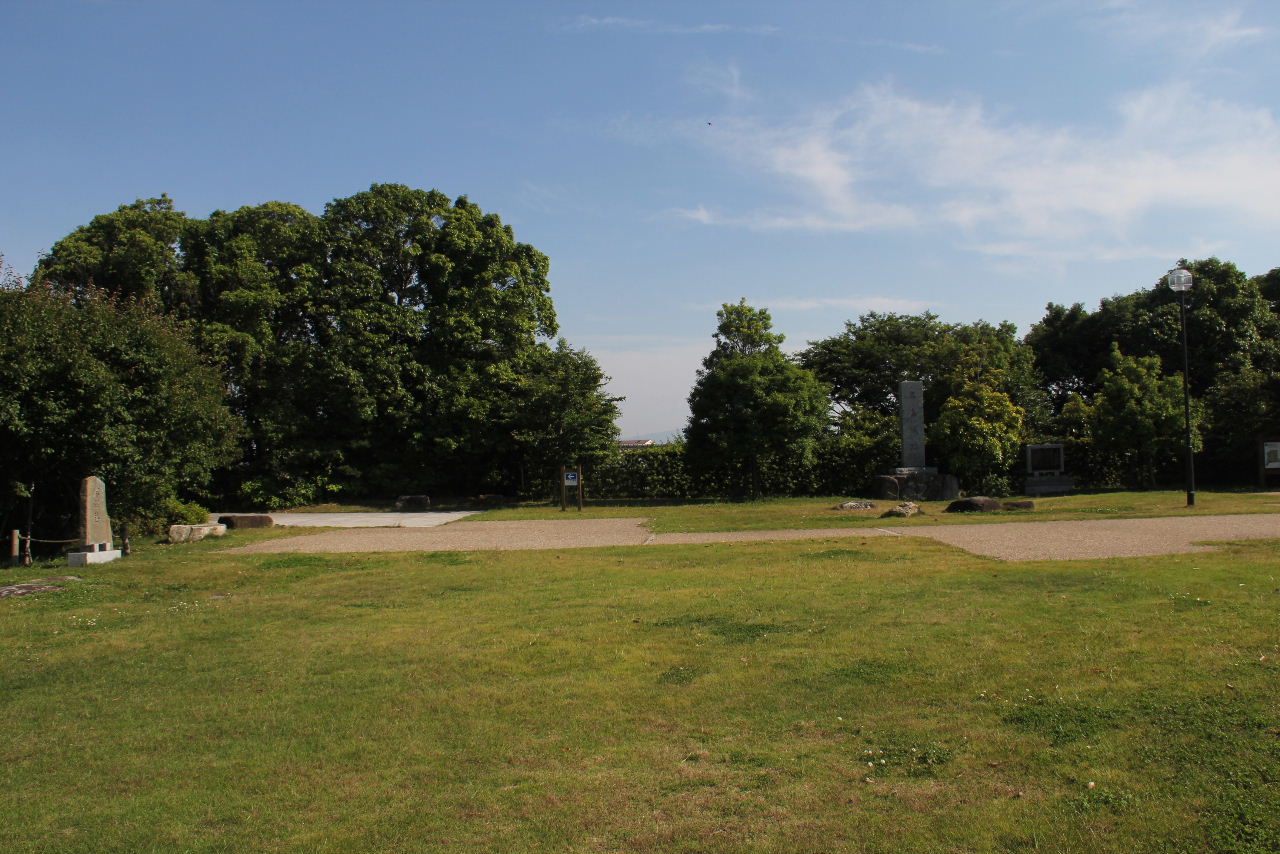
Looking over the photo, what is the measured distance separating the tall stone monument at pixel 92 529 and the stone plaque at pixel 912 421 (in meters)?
21.7

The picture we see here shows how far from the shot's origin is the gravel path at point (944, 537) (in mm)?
12430

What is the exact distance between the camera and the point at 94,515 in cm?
1378

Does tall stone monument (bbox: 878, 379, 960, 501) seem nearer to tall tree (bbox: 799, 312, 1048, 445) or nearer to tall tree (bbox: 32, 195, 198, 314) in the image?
tall tree (bbox: 799, 312, 1048, 445)

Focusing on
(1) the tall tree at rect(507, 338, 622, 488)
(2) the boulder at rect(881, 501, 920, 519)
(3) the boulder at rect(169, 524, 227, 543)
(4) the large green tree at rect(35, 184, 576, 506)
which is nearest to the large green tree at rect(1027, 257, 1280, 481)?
(2) the boulder at rect(881, 501, 920, 519)

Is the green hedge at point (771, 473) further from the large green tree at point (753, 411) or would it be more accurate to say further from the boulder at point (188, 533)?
the boulder at point (188, 533)

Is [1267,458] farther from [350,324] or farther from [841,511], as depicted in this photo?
[350,324]

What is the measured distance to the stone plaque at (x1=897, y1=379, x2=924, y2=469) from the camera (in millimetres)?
26891

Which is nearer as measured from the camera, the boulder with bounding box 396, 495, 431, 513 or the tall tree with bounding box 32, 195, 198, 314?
the tall tree with bounding box 32, 195, 198, 314

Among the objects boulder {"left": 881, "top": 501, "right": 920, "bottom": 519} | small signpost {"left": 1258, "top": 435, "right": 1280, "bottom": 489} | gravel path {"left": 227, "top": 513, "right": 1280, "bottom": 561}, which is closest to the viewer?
gravel path {"left": 227, "top": 513, "right": 1280, "bottom": 561}

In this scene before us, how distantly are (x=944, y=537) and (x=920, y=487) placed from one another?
39.2 feet

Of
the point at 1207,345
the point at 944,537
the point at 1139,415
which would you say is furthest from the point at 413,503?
the point at 1207,345

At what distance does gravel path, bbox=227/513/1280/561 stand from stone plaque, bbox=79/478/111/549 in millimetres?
2186

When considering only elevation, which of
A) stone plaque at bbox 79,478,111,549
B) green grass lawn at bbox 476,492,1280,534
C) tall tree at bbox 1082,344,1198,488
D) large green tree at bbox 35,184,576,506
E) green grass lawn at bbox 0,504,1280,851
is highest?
large green tree at bbox 35,184,576,506

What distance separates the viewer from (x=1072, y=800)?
3643 millimetres
